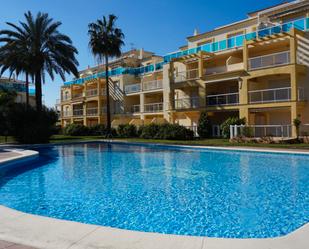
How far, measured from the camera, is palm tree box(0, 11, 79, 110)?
97.4 feet

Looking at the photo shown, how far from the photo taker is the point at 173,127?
29719 mm

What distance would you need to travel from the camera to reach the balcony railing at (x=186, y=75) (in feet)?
108

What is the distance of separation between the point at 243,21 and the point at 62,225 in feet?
99.5

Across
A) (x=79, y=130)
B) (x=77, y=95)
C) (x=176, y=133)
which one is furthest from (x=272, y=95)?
(x=77, y=95)

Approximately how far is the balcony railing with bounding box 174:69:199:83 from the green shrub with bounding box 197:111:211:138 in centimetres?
499

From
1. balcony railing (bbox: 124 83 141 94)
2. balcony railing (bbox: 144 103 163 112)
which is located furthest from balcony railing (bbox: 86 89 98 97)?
balcony railing (bbox: 144 103 163 112)

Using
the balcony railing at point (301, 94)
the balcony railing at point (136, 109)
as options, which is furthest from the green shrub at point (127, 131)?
the balcony railing at point (301, 94)

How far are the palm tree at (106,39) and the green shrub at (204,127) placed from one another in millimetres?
12213

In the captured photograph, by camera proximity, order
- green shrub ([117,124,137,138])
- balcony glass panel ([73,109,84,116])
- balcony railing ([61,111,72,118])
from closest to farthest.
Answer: green shrub ([117,124,137,138])
balcony glass panel ([73,109,84,116])
balcony railing ([61,111,72,118])

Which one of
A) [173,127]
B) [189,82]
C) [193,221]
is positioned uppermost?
[189,82]

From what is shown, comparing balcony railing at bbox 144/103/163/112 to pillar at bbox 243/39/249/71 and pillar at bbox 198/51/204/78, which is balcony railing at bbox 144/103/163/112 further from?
pillar at bbox 243/39/249/71

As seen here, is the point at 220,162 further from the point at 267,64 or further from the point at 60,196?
the point at 267,64

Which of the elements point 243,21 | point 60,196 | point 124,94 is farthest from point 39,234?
point 124,94

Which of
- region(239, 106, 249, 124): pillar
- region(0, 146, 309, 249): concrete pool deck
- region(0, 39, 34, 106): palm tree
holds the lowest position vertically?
region(0, 146, 309, 249): concrete pool deck
